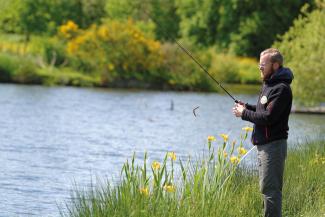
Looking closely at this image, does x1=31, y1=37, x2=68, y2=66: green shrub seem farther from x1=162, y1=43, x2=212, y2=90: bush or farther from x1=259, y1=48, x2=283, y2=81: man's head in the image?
x1=259, y1=48, x2=283, y2=81: man's head

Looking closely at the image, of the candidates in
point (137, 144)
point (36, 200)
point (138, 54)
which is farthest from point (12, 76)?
point (36, 200)

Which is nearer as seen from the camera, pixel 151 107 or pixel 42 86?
pixel 151 107

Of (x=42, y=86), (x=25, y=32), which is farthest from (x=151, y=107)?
(x=25, y=32)

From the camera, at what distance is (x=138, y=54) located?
52531 millimetres

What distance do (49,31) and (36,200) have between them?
1839 inches

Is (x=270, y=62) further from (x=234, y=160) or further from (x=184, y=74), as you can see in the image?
(x=184, y=74)

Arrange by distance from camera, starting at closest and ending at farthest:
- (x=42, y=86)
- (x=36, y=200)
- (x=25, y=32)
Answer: (x=36, y=200) < (x=42, y=86) < (x=25, y=32)

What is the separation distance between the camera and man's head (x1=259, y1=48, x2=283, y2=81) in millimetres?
8016

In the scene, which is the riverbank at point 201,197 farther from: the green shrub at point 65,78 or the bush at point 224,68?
the bush at point 224,68

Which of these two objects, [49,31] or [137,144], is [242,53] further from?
[137,144]

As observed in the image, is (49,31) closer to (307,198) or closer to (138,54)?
(138,54)

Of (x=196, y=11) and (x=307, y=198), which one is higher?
(x=196, y=11)

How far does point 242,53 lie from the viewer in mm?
64812

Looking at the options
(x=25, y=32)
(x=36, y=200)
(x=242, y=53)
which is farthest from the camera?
(x=242, y=53)
